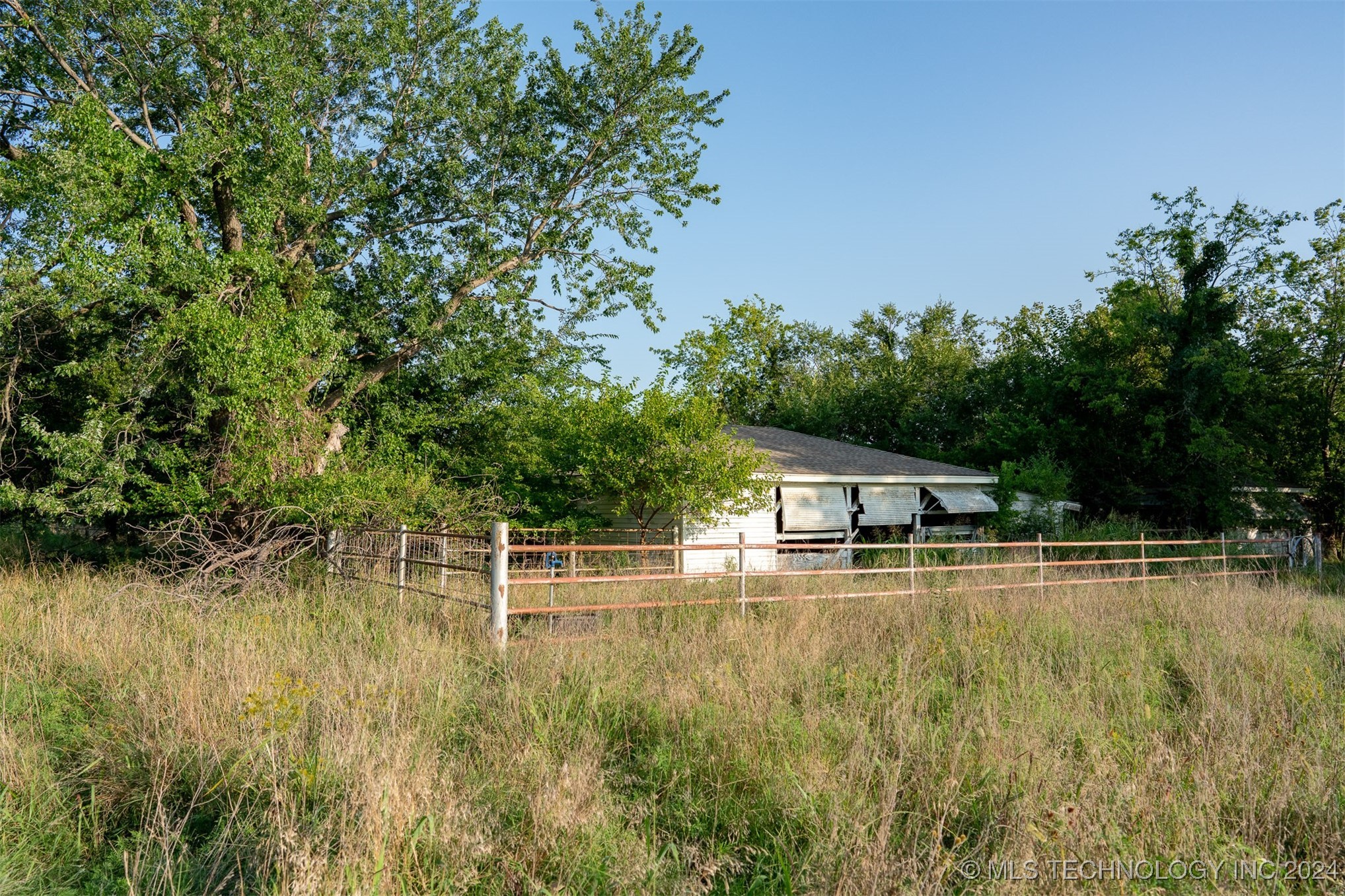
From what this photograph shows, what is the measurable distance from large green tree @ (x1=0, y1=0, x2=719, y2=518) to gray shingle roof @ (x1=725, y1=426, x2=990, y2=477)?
572 cm

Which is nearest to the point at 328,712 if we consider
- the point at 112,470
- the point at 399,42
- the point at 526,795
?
the point at 526,795

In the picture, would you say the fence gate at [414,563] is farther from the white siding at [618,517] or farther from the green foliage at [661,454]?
the white siding at [618,517]

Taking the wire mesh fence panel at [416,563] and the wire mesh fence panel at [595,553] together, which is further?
the wire mesh fence panel at [595,553]

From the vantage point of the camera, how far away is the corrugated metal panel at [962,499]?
2294cm

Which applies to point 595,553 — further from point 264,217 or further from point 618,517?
point 264,217

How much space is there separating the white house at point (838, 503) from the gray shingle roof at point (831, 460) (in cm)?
4

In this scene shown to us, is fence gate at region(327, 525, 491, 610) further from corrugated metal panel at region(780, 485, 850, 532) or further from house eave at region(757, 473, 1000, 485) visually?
corrugated metal panel at region(780, 485, 850, 532)

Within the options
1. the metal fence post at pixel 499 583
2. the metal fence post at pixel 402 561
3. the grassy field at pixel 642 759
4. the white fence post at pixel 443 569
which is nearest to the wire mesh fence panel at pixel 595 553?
the metal fence post at pixel 402 561

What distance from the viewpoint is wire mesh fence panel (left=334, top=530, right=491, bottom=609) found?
32.0 ft

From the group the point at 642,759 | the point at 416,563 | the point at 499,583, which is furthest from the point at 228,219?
the point at 642,759

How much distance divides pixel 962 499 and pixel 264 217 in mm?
18380

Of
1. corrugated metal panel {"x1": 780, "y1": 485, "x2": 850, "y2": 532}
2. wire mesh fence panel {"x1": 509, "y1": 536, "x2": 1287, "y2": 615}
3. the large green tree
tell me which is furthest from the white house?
the large green tree

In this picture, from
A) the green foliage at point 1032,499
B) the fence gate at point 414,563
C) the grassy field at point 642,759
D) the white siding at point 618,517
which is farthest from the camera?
the green foliage at point 1032,499

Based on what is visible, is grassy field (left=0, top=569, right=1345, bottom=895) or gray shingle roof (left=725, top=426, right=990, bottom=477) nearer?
grassy field (left=0, top=569, right=1345, bottom=895)
